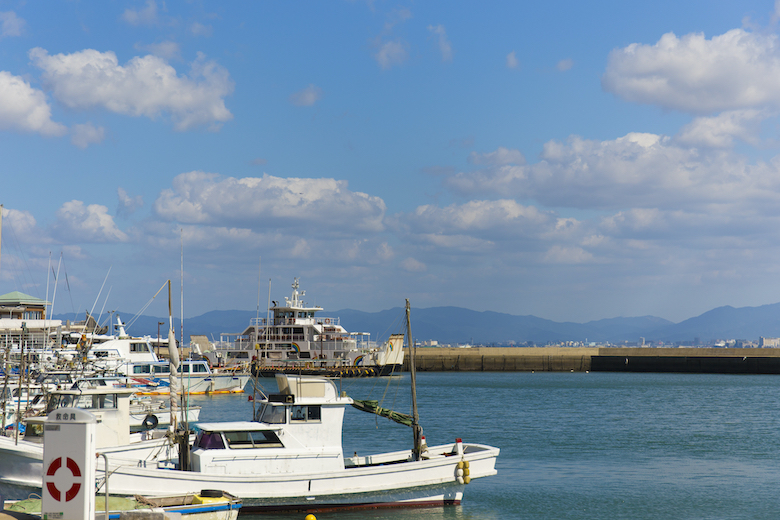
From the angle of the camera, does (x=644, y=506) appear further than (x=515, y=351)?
No

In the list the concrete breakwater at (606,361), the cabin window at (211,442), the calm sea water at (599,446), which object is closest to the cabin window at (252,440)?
the cabin window at (211,442)

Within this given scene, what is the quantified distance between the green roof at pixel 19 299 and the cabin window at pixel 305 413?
75.8 m

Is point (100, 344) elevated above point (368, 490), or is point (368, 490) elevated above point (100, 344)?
point (100, 344)

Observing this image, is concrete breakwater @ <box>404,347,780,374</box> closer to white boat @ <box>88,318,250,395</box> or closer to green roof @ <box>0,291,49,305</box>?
white boat @ <box>88,318,250,395</box>

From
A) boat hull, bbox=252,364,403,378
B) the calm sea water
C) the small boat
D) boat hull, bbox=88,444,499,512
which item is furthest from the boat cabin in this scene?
boat hull, bbox=252,364,403,378

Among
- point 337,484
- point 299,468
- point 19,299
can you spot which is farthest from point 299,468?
point 19,299

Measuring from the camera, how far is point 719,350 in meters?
107

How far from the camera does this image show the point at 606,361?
3836 inches

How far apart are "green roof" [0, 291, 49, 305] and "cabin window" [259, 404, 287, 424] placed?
75142mm

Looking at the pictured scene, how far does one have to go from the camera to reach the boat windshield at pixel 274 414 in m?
18.1

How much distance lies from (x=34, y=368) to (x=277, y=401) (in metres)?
29.4

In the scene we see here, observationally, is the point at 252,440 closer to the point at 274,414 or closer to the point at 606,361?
the point at 274,414

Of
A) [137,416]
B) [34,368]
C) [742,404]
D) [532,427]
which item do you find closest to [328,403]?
[137,416]

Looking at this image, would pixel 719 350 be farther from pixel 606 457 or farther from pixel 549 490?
pixel 549 490
